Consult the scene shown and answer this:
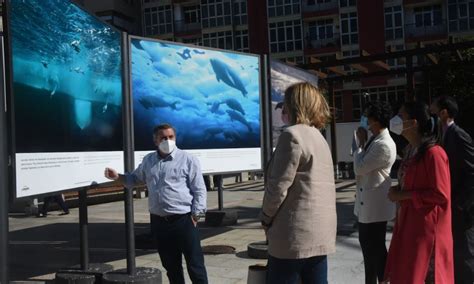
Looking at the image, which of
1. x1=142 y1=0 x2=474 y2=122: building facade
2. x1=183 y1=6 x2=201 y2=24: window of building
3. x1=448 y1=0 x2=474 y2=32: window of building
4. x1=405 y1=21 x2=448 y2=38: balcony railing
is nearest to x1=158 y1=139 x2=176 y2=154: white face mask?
x1=142 y1=0 x2=474 y2=122: building facade

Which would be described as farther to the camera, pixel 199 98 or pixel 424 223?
pixel 199 98

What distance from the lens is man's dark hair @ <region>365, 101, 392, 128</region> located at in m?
5.16

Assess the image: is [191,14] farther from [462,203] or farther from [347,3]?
[462,203]

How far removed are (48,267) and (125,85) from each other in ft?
10.2

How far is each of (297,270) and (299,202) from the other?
424mm

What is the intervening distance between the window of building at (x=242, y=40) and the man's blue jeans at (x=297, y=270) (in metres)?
50.4

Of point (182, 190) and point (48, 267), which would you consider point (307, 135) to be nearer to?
point (182, 190)

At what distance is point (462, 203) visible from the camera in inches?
191

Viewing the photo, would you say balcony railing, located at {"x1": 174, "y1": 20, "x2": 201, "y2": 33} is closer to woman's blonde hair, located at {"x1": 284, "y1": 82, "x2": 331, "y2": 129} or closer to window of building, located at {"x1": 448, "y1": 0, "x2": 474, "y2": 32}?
window of building, located at {"x1": 448, "y1": 0, "x2": 474, "y2": 32}

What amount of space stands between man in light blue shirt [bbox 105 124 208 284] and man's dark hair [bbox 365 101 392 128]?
5.72ft

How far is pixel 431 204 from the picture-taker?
12.9 feet

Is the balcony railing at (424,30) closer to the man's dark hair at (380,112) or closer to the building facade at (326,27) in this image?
the building facade at (326,27)

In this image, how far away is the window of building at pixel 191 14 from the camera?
55656 mm

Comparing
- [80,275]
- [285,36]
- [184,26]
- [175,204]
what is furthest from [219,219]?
[184,26]
